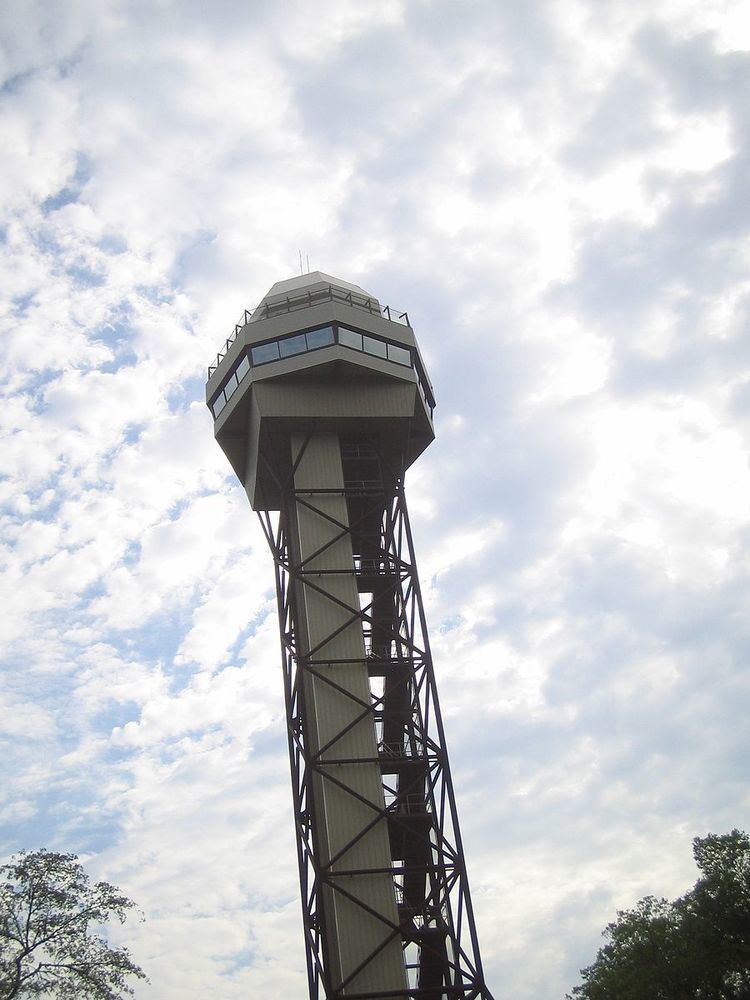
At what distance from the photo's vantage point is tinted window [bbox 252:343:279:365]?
1576 inches

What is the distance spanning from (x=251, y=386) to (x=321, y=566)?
340 inches

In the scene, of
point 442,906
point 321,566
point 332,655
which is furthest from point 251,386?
point 442,906

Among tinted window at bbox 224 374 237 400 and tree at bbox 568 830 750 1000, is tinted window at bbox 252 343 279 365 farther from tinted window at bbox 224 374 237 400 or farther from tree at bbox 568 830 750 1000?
tree at bbox 568 830 750 1000

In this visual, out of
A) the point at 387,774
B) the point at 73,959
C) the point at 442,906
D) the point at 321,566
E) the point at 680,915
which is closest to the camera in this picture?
the point at 73,959

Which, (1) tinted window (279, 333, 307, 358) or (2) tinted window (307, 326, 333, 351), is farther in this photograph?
(1) tinted window (279, 333, 307, 358)

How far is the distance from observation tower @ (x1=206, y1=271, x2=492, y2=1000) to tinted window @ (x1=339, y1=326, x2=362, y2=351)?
10 cm

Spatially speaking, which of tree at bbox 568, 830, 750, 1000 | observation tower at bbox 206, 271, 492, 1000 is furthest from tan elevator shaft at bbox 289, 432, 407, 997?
tree at bbox 568, 830, 750, 1000

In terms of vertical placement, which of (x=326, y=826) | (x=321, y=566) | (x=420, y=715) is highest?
(x=321, y=566)

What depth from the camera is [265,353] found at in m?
40.2

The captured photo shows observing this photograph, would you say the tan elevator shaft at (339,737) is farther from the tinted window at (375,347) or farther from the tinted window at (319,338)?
the tinted window at (375,347)

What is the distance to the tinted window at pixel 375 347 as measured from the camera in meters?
40.6

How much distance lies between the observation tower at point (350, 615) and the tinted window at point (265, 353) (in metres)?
0.06

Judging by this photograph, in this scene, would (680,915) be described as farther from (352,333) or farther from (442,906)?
(352,333)

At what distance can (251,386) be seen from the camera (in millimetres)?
39625
